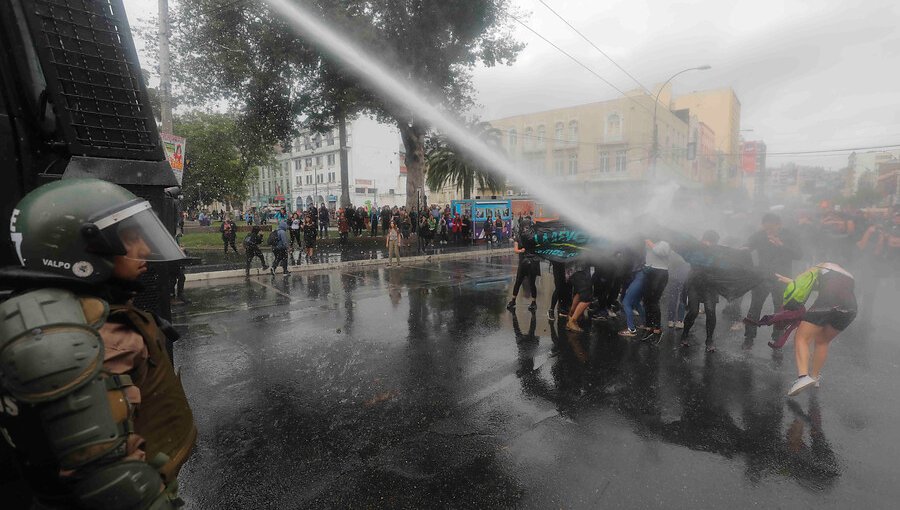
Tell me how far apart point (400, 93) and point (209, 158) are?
24.8 meters

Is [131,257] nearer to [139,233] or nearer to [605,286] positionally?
[139,233]

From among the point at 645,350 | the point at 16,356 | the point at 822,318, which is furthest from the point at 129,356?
the point at 645,350

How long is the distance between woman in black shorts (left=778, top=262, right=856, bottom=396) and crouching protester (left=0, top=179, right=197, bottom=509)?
5.36 meters

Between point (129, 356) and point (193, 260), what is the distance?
0.83 metres

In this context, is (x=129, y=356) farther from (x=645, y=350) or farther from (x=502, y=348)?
(x=645, y=350)

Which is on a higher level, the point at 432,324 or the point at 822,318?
the point at 822,318

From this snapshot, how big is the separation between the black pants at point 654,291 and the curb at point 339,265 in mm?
10089

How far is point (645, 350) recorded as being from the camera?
6020 millimetres

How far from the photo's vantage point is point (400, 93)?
19.2 m

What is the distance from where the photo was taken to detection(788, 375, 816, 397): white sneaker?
14.6ft

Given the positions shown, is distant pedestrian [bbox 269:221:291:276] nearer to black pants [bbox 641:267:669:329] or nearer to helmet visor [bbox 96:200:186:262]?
black pants [bbox 641:267:669:329]

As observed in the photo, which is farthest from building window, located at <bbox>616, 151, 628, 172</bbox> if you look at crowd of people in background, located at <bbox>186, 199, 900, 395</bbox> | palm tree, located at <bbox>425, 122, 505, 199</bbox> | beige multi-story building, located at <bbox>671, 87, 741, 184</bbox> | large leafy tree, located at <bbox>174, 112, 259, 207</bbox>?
beige multi-story building, located at <bbox>671, 87, 741, 184</bbox>

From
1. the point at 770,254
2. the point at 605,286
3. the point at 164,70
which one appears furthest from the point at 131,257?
the point at 164,70

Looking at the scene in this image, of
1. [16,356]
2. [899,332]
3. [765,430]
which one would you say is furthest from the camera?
[899,332]
